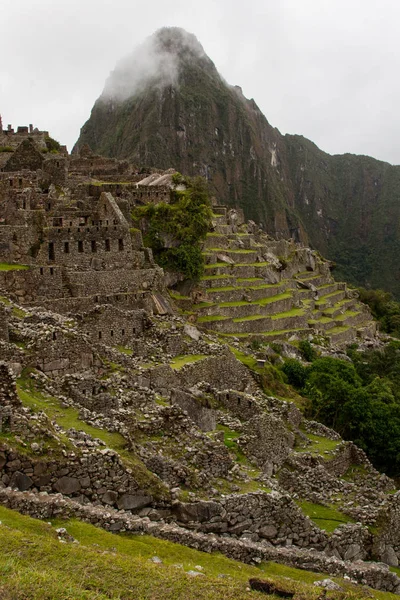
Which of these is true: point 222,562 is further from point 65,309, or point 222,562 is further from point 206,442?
point 65,309

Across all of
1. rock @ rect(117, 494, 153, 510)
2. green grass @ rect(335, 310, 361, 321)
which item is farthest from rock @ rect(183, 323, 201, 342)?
green grass @ rect(335, 310, 361, 321)

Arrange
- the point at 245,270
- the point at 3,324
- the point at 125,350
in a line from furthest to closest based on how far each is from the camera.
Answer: the point at 245,270, the point at 125,350, the point at 3,324

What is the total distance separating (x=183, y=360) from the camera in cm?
2139

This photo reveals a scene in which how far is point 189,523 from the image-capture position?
1184cm

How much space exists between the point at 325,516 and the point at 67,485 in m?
7.11

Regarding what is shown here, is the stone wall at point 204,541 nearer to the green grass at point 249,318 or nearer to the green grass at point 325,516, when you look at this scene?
the green grass at point 325,516

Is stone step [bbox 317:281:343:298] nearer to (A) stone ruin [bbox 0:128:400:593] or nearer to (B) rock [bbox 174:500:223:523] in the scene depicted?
(A) stone ruin [bbox 0:128:400:593]

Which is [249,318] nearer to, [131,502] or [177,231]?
[177,231]

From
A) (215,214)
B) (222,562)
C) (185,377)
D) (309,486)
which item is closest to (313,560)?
(222,562)

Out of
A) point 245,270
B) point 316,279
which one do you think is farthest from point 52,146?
point 316,279

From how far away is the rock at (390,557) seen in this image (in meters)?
15.0

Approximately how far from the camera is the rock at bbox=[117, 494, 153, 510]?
37.3 ft

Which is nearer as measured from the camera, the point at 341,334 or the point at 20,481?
the point at 20,481

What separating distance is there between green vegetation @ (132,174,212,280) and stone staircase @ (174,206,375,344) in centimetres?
192
